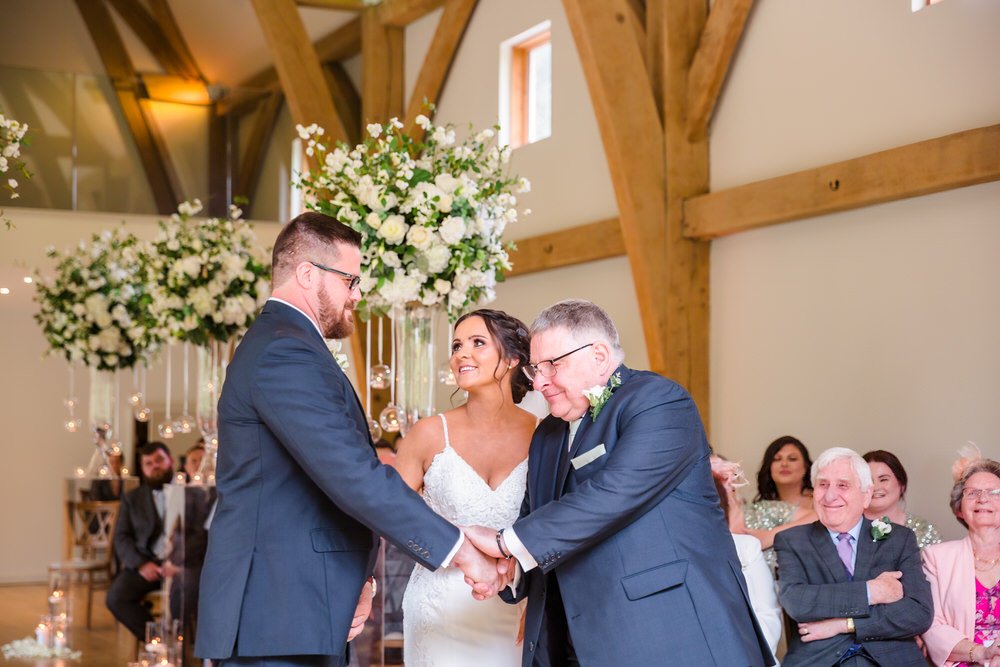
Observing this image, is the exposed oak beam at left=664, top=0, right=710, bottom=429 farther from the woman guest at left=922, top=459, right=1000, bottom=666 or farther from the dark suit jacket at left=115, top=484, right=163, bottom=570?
the dark suit jacket at left=115, top=484, right=163, bottom=570

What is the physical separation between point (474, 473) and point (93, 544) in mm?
6869

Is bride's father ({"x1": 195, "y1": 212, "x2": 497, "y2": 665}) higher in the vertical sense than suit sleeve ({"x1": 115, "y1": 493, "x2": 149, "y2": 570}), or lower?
higher

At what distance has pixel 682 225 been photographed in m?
7.53

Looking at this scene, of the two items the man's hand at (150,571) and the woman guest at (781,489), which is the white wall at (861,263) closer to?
the woman guest at (781,489)

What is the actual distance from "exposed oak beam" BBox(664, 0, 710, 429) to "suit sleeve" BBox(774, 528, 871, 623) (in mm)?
3183

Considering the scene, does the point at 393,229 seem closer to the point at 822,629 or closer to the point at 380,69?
the point at 822,629

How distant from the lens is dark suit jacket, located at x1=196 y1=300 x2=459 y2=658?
9.00ft

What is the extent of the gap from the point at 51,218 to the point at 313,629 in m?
8.75

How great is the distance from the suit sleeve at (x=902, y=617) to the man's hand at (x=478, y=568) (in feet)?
5.46

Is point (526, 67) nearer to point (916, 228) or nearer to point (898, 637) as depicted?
point (916, 228)

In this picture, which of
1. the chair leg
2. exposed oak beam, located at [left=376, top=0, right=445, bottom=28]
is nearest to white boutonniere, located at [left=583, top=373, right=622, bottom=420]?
the chair leg

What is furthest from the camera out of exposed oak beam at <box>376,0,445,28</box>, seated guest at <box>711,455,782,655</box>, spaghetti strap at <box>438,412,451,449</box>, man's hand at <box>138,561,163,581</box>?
exposed oak beam at <box>376,0,445,28</box>

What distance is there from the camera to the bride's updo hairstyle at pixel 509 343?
3.86 metres

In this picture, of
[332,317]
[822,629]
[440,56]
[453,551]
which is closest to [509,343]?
[332,317]
